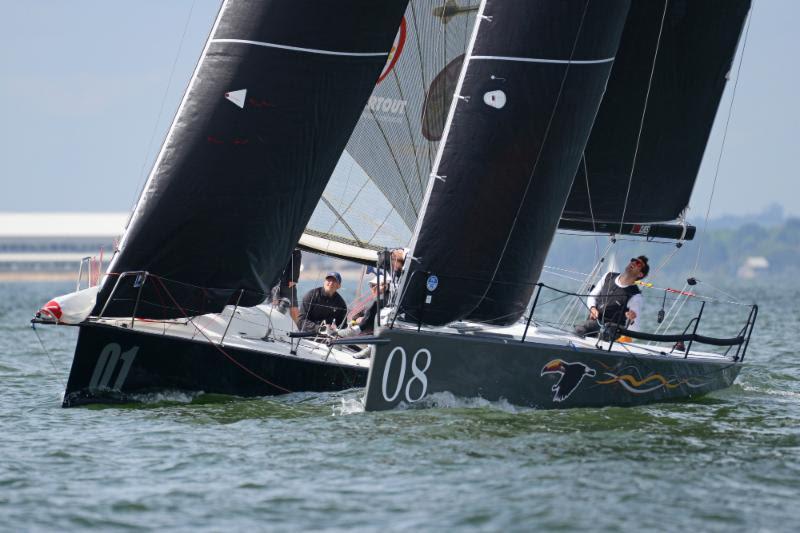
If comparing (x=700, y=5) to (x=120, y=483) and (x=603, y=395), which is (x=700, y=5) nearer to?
(x=603, y=395)

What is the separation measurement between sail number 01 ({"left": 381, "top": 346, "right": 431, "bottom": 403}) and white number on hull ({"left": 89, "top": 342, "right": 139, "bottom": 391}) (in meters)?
2.66

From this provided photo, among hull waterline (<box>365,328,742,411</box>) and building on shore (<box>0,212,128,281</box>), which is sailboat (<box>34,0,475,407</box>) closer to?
hull waterline (<box>365,328,742,411</box>)

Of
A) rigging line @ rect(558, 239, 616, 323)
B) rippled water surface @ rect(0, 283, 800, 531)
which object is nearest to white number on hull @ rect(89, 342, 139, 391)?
rippled water surface @ rect(0, 283, 800, 531)

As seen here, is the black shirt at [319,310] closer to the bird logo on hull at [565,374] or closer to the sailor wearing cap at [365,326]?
the sailor wearing cap at [365,326]

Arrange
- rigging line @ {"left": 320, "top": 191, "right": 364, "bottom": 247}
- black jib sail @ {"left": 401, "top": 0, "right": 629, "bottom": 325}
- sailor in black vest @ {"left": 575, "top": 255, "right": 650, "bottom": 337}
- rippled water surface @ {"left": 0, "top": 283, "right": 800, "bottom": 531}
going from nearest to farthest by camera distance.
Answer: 1. rippled water surface @ {"left": 0, "top": 283, "right": 800, "bottom": 531}
2. black jib sail @ {"left": 401, "top": 0, "right": 629, "bottom": 325}
3. sailor in black vest @ {"left": 575, "top": 255, "right": 650, "bottom": 337}
4. rigging line @ {"left": 320, "top": 191, "right": 364, "bottom": 247}

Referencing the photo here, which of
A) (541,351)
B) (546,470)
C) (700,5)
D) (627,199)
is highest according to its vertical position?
(700,5)

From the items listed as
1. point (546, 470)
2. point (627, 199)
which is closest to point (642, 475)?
point (546, 470)

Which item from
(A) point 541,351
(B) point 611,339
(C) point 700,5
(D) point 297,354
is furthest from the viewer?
(C) point 700,5

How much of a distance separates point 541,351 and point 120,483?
4119 mm

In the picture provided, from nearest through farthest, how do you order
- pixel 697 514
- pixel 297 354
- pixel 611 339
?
pixel 697 514, pixel 611 339, pixel 297 354

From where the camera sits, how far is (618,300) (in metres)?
12.7

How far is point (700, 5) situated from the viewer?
46.1 feet

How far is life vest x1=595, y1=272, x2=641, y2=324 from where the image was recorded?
12.6m

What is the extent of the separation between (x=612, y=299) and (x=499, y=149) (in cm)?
230
